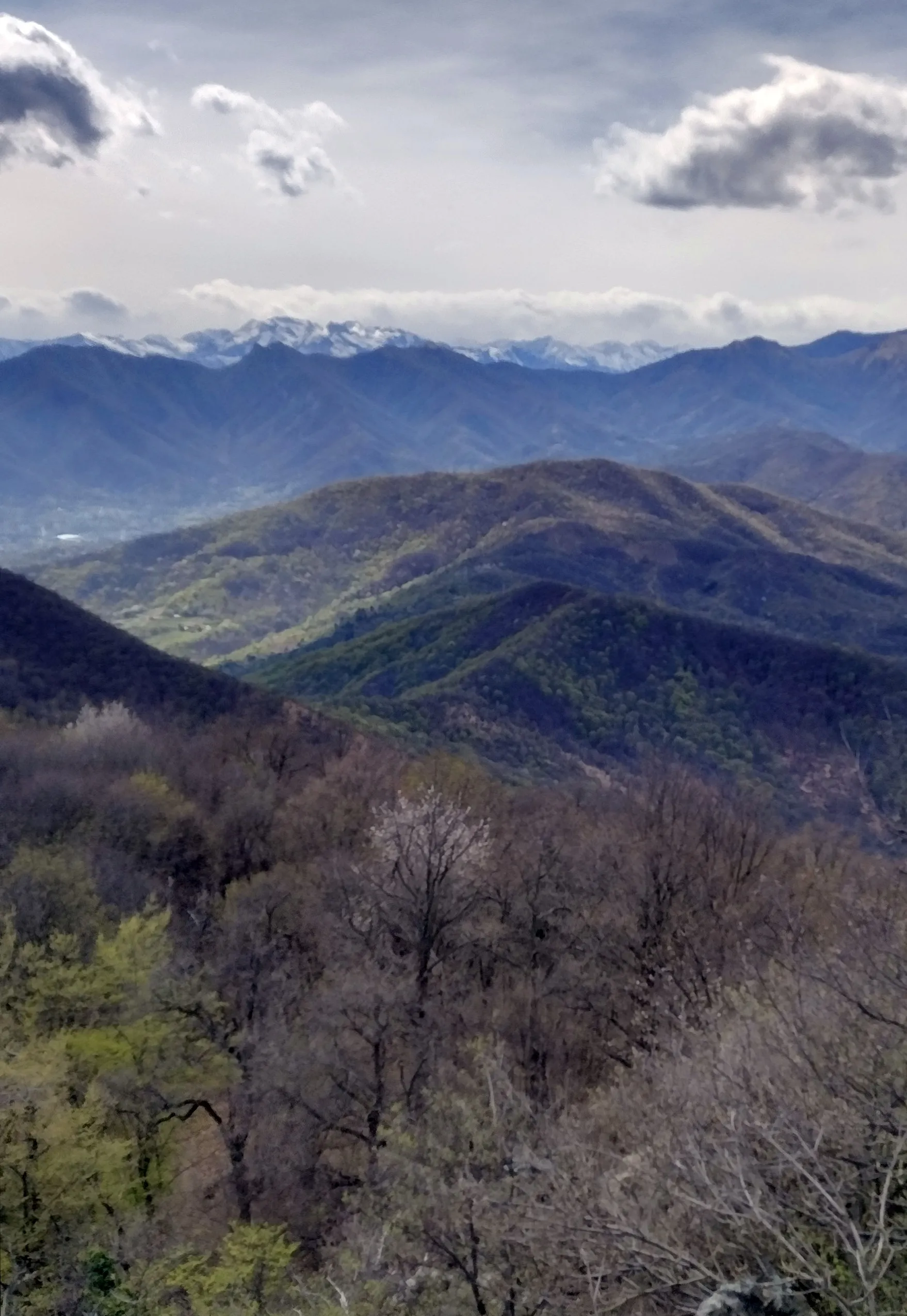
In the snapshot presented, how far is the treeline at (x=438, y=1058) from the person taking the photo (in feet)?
44.0

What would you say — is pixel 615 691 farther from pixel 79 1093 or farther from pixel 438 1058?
pixel 79 1093

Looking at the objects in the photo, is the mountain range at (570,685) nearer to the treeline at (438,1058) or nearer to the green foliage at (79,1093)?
the treeline at (438,1058)

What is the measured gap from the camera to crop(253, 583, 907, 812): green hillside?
5266 inches

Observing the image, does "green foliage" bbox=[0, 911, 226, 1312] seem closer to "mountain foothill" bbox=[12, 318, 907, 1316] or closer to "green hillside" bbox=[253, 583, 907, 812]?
"mountain foothill" bbox=[12, 318, 907, 1316]

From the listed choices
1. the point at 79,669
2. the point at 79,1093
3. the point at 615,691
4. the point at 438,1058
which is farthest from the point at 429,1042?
the point at 615,691

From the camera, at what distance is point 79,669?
314 ft

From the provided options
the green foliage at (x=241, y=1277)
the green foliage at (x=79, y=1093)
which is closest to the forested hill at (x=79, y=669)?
the green foliage at (x=79, y=1093)

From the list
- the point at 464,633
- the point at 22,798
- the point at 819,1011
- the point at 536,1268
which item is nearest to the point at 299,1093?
the point at 536,1268

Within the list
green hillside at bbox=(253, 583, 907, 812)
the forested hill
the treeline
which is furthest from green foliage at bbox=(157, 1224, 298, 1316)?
green hillside at bbox=(253, 583, 907, 812)

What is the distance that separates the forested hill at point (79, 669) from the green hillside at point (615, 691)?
25.5 metres

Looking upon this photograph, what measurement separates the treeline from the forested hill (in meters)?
37.9

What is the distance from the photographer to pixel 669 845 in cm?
3803

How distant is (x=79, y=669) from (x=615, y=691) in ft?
285

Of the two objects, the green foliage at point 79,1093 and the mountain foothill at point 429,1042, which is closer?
the mountain foothill at point 429,1042
